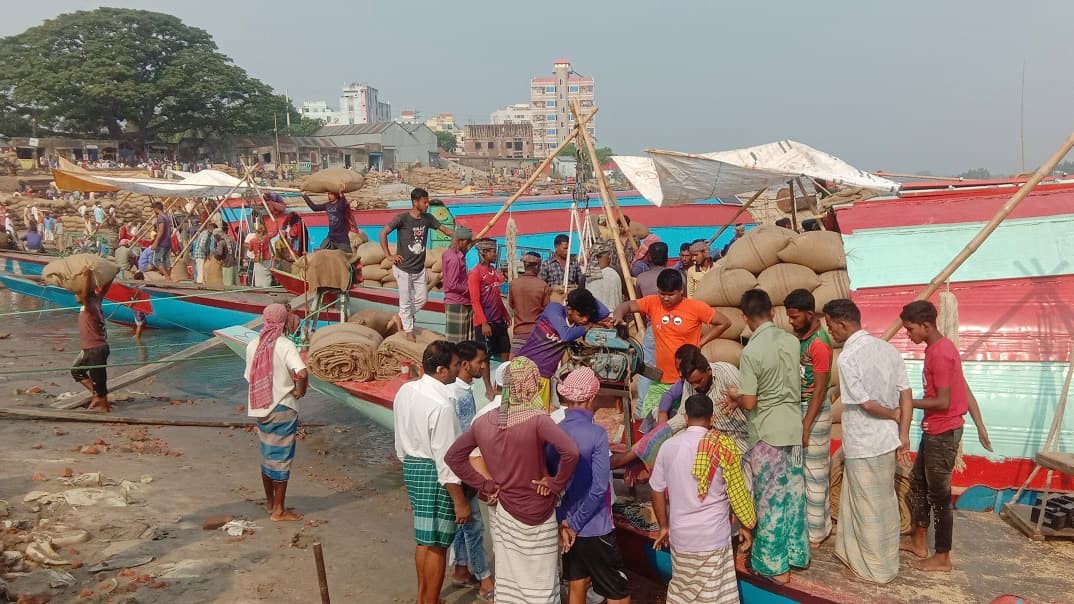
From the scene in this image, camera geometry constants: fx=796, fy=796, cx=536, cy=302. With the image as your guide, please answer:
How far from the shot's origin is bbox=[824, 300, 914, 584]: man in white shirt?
4504 millimetres

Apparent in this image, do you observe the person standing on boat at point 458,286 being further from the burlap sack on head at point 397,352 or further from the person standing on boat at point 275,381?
the person standing on boat at point 275,381

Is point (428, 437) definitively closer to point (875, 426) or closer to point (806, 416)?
Answer: point (806, 416)

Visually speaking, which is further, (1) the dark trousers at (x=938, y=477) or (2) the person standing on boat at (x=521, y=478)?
(1) the dark trousers at (x=938, y=477)

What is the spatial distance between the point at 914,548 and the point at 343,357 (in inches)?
254

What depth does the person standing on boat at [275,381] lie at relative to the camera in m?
6.40

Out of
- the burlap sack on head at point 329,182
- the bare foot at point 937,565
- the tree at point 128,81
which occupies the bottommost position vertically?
the bare foot at point 937,565

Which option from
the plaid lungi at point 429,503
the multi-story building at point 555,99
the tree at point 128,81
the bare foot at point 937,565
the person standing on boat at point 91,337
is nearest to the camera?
the bare foot at point 937,565

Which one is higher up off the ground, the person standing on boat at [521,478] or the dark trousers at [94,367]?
the person standing on boat at [521,478]

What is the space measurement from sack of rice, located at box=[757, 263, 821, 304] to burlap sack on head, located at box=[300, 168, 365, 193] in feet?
18.8

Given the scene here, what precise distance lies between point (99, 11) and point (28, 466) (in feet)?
215

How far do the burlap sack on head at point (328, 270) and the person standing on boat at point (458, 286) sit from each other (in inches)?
86.6

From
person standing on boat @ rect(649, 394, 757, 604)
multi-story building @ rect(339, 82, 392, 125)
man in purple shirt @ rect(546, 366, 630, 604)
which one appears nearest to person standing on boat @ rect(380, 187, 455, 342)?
man in purple shirt @ rect(546, 366, 630, 604)

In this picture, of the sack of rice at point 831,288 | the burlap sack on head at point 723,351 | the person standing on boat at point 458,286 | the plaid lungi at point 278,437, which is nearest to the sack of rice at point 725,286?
the burlap sack on head at point 723,351

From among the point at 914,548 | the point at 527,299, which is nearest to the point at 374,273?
the point at 527,299
